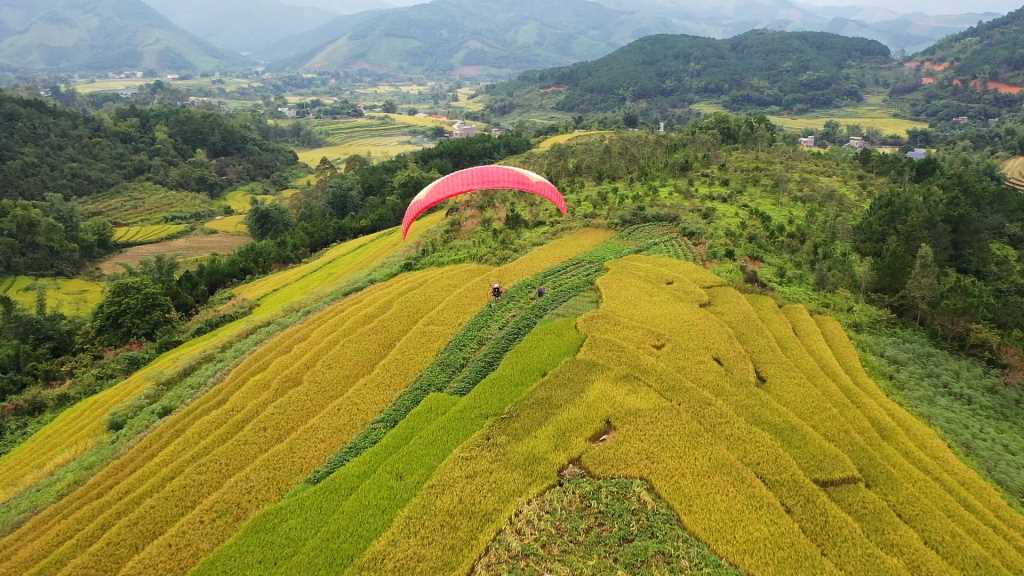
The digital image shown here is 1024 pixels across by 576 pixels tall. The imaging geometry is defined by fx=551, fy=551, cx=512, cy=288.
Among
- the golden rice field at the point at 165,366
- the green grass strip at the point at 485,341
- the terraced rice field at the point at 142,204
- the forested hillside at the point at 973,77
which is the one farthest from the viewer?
the forested hillside at the point at 973,77

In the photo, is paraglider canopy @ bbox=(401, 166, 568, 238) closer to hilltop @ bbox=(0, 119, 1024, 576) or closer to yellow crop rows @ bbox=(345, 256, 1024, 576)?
hilltop @ bbox=(0, 119, 1024, 576)

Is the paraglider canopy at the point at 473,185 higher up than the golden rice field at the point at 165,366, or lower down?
higher up

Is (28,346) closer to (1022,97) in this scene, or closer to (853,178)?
(853,178)

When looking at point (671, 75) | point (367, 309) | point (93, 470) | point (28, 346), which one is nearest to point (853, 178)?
point (367, 309)

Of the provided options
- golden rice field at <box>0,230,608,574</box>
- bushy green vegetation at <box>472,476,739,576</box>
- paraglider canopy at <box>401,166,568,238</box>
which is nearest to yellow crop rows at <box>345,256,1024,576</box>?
bushy green vegetation at <box>472,476,739,576</box>

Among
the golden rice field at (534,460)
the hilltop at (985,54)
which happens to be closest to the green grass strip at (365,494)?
the golden rice field at (534,460)

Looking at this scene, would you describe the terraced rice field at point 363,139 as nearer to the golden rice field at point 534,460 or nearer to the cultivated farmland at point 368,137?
the cultivated farmland at point 368,137
